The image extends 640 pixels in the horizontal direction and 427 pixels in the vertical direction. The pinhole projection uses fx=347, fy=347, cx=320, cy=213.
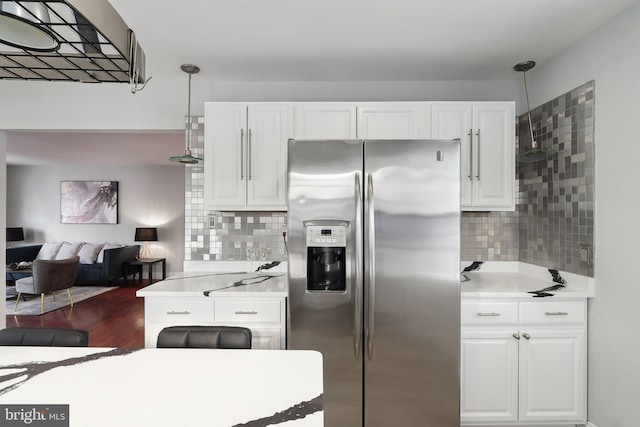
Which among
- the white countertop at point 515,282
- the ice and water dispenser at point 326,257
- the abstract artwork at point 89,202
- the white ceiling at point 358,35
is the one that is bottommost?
the white countertop at point 515,282

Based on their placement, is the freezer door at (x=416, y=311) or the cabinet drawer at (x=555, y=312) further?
the cabinet drawer at (x=555, y=312)

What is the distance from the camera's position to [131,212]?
728 cm

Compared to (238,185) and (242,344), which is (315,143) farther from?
(242,344)

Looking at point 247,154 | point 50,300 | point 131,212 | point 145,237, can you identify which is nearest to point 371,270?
point 247,154

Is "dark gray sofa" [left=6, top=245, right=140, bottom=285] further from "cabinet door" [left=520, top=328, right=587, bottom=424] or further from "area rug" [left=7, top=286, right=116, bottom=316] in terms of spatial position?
"cabinet door" [left=520, top=328, right=587, bottom=424]

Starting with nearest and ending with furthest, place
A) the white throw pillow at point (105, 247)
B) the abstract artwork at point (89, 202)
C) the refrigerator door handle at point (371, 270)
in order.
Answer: the refrigerator door handle at point (371, 270) < the white throw pillow at point (105, 247) < the abstract artwork at point (89, 202)

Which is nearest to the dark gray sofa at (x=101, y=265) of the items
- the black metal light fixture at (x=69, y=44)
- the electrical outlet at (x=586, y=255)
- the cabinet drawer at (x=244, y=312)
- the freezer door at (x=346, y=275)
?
the cabinet drawer at (x=244, y=312)

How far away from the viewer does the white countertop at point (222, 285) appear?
2125 millimetres

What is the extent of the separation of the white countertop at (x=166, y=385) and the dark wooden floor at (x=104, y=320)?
9.38 ft

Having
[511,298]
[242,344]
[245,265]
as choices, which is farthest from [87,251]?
[511,298]

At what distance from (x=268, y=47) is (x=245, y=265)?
5.29 feet

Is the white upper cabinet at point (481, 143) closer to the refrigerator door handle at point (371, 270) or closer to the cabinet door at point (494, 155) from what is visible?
→ the cabinet door at point (494, 155)

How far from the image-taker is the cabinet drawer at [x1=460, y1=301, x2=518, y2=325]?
210 cm

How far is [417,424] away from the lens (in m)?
1.94
